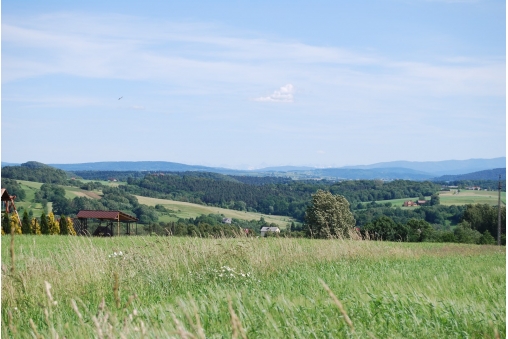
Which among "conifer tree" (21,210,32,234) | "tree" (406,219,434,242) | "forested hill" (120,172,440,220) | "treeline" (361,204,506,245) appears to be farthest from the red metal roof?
"forested hill" (120,172,440,220)

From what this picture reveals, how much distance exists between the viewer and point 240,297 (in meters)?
6.79

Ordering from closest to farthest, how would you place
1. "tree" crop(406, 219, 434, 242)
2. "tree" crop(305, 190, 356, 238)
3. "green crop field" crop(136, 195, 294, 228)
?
"tree" crop(305, 190, 356, 238) → "tree" crop(406, 219, 434, 242) → "green crop field" crop(136, 195, 294, 228)

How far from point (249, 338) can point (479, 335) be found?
7.02 feet

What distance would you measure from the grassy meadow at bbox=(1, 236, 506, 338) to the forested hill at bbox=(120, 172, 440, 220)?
84.1 metres

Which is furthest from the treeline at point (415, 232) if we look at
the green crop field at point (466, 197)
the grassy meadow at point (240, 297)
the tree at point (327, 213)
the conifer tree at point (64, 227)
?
the green crop field at point (466, 197)

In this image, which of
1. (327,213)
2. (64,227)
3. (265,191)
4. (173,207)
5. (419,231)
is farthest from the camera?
(265,191)

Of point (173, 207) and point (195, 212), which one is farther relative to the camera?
point (195, 212)

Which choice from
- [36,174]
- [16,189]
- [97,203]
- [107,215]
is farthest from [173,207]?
[107,215]

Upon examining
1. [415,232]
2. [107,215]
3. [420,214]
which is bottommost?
[420,214]

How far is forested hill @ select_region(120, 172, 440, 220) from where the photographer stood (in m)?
105

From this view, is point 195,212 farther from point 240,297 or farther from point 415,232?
point 240,297

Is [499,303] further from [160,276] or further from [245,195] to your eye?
[245,195]

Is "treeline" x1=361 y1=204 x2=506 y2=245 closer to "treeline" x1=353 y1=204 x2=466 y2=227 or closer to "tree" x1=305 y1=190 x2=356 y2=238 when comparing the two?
"tree" x1=305 y1=190 x2=356 y2=238

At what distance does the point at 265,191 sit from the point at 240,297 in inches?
4884
